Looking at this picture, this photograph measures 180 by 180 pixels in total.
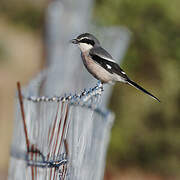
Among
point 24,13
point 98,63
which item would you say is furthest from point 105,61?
point 24,13

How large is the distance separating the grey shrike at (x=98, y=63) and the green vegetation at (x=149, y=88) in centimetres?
635

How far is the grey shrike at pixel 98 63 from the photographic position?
4.36 metres

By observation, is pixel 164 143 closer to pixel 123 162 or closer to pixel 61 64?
pixel 123 162

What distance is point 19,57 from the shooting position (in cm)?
1420

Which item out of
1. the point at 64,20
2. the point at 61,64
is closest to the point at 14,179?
the point at 61,64

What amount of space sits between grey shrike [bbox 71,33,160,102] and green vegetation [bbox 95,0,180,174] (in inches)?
250

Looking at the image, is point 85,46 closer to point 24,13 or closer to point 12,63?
point 24,13

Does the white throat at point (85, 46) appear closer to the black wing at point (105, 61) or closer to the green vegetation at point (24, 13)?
the black wing at point (105, 61)

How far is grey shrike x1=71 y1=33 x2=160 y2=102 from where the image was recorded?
4.36 meters

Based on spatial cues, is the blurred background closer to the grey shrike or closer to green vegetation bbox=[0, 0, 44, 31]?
green vegetation bbox=[0, 0, 44, 31]

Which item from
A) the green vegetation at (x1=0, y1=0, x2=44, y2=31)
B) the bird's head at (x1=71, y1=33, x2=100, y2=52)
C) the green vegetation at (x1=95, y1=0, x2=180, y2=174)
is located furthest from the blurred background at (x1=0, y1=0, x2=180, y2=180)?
the bird's head at (x1=71, y1=33, x2=100, y2=52)

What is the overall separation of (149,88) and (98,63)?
6.75 metres

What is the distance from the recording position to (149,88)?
435 inches

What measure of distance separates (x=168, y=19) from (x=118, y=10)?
1035 millimetres
